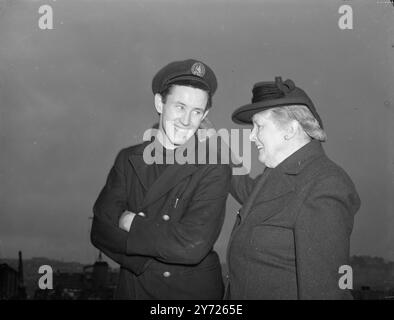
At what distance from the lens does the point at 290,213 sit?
205 centimetres

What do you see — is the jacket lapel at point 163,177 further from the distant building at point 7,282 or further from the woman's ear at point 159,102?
the distant building at point 7,282

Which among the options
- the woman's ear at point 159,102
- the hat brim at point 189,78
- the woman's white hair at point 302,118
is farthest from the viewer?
the woman's ear at point 159,102

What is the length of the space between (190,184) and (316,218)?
0.82 meters

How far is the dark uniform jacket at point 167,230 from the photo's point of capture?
214 centimetres

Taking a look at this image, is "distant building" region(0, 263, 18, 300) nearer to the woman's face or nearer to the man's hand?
the man's hand

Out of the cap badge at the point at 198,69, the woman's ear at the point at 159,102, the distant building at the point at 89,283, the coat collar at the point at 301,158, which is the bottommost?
the distant building at the point at 89,283

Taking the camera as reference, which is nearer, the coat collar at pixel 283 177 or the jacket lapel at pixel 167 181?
the coat collar at pixel 283 177

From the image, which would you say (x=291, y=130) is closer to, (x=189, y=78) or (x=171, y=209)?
(x=189, y=78)

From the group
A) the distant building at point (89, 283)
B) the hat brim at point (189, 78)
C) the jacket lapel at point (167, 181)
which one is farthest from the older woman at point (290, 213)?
the distant building at point (89, 283)

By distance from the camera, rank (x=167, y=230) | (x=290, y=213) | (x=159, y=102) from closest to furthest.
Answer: (x=290, y=213) → (x=167, y=230) → (x=159, y=102)

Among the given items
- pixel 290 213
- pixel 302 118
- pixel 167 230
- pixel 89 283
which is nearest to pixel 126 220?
pixel 167 230

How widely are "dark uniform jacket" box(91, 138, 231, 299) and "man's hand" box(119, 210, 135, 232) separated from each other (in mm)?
32

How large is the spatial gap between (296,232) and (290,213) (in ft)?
0.44

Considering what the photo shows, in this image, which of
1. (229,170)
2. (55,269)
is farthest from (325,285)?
(55,269)
